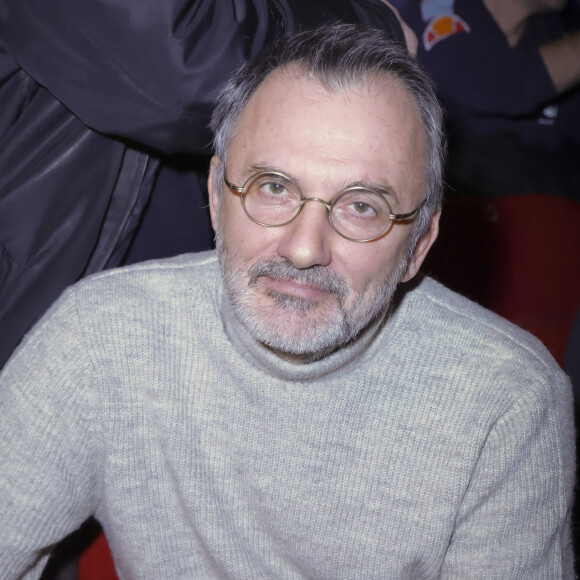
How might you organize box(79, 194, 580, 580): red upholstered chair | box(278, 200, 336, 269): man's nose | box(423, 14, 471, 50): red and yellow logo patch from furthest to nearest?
1. box(423, 14, 471, 50): red and yellow logo patch
2. box(79, 194, 580, 580): red upholstered chair
3. box(278, 200, 336, 269): man's nose

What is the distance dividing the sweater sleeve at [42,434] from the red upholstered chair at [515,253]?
1.15 meters

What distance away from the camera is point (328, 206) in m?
1.11

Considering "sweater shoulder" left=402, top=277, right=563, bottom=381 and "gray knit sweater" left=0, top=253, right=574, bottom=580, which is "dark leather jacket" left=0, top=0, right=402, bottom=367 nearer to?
"gray knit sweater" left=0, top=253, right=574, bottom=580

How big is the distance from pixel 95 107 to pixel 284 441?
2.31 ft

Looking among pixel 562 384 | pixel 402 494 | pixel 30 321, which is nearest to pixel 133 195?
pixel 30 321

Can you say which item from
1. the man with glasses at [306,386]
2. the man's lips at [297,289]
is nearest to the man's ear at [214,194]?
the man with glasses at [306,386]

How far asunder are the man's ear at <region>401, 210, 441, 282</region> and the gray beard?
143mm

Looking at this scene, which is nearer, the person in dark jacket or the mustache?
the mustache

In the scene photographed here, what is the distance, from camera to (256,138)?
45.4 inches

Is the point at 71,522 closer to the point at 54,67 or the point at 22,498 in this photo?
the point at 22,498

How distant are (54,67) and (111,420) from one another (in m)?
0.65

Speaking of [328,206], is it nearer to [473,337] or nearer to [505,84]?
[473,337]

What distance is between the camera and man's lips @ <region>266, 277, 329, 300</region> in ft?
3.65

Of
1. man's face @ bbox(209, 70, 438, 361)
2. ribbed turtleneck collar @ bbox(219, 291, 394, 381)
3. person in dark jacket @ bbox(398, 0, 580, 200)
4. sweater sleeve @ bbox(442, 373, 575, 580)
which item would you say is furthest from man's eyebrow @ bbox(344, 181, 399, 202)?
person in dark jacket @ bbox(398, 0, 580, 200)
